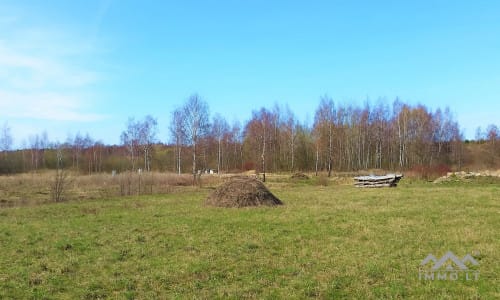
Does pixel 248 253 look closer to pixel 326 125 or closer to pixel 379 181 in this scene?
pixel 379 181

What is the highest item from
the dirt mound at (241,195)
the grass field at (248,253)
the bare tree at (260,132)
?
the bare tree at (260,132)

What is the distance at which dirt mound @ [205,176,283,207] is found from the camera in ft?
57.2

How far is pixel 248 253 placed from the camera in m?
8.77

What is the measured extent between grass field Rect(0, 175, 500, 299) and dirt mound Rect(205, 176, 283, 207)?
205 centimetres

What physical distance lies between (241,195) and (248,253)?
8.88m

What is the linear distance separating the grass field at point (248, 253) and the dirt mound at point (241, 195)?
205cm

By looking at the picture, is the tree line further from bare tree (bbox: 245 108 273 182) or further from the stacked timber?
the stacked timber

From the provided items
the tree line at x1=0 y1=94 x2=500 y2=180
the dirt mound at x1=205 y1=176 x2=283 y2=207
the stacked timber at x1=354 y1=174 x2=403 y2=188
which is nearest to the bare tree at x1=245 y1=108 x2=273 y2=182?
the tree line at x1=0 y1=94 x2=500 y2=180

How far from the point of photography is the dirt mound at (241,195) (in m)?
17.4

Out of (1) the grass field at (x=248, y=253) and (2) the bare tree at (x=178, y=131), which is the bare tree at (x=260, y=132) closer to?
(2) the bare tree at (x=178, y=131)

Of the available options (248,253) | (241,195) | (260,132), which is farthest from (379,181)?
(260,132)

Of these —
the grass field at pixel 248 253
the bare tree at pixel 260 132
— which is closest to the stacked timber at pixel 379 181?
the grass field at pixel 248 253

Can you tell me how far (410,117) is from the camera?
62969 millimetres

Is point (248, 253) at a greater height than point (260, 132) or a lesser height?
lesser
